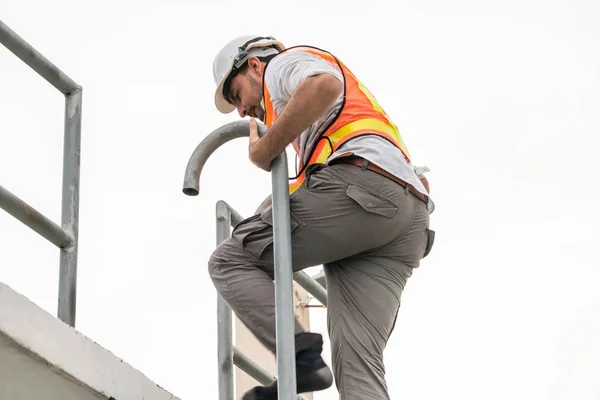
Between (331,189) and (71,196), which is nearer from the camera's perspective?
(331,189)

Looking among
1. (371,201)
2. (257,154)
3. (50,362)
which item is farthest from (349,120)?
(50,362)

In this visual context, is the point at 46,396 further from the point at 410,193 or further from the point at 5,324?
the point at 410,193

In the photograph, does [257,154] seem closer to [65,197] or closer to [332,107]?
[332,107]

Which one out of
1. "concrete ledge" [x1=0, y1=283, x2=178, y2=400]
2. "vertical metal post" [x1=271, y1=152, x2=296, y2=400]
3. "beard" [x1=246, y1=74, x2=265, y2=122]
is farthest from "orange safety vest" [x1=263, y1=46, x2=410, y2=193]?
"concrete ledge" [x1=0, y1=283, x2=178, y2=400]

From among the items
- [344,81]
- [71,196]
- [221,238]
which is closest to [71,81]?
[71,196]

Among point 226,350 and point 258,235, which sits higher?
point 258,235

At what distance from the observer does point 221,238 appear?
4.34 metres

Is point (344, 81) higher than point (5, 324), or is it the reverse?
point (344, 81)

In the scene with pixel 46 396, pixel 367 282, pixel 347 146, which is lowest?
pixel 46 396

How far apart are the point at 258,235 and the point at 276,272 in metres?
0.41

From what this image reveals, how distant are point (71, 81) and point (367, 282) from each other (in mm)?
1374

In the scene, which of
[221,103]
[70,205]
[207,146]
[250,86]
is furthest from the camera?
[221,103]

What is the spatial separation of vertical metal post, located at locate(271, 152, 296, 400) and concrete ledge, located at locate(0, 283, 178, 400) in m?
0.56

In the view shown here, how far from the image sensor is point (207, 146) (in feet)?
12.3
